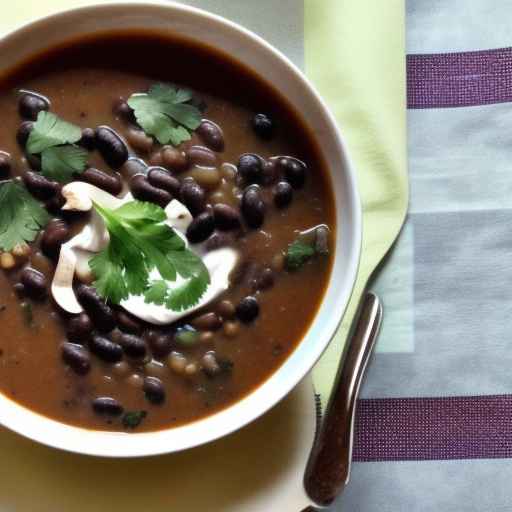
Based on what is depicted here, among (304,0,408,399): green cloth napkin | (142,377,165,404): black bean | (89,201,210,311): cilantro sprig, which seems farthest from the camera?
(304,0,408,399): green cloth napkin

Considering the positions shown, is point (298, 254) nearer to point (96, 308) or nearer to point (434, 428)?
point (96, 308)

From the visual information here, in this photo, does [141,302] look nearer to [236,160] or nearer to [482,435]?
[236,160]

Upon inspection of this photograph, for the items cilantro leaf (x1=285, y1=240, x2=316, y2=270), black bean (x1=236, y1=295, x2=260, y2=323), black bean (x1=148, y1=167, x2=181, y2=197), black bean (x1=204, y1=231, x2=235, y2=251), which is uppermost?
black bean (x1=148, y1=167, x2=181, y2=197)

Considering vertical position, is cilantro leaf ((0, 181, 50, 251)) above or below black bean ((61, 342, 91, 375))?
above

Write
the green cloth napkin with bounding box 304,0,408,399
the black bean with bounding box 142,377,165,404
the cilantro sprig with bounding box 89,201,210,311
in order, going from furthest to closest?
the green cloth napkin with bounding box 304,0,408,399
the black bean with bounding box 142,377,165,404
the cilantro sprig with bounding box 89,201,210,311

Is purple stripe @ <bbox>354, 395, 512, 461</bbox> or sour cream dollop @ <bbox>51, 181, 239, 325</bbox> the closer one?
sour cream dollop @ <bbox>51, 181, 239, 325</bbox>

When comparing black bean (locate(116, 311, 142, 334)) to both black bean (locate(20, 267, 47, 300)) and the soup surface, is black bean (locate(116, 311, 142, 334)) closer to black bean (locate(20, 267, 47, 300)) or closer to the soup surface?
the soup surface

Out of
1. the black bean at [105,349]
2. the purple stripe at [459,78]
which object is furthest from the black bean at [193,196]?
the purple stripe at [459,78]

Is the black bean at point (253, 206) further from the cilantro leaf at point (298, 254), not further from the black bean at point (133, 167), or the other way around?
the black bean at point (133, 167)

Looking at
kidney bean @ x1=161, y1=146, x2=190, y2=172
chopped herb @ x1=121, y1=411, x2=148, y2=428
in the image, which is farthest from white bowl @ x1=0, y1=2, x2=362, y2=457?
kidney bean @ x1=161, y1=146, x2=190, y2=172
